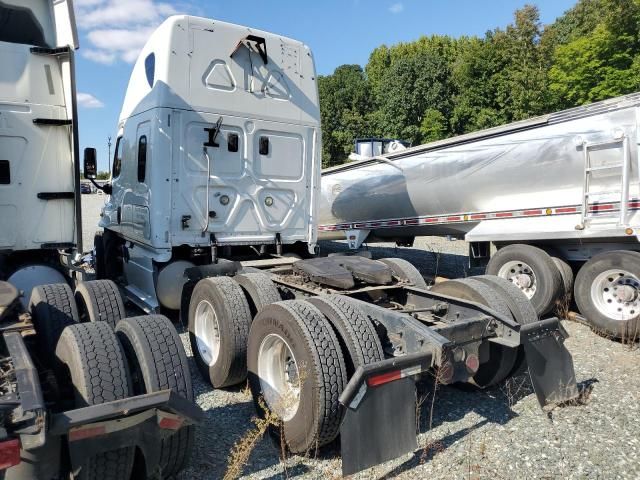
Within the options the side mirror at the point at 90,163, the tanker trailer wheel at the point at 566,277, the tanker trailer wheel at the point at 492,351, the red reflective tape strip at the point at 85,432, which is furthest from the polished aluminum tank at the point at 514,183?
the red reflective tape strip at the point at 85,432

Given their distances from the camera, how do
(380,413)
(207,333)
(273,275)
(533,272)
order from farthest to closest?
(533,272) → (273,275) → (207,333) → (380,413)

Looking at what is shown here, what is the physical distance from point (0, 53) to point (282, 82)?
10.3ft

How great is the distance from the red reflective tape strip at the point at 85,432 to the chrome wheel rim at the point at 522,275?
6.06 meters

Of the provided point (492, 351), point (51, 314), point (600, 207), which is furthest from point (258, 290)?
point (600, 207)

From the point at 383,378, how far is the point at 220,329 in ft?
5.94

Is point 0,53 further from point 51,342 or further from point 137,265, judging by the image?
point 51,342

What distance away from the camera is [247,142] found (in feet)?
20.8

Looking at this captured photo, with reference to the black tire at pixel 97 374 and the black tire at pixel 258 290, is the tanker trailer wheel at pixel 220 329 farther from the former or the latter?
the black tire at pixel 97 374

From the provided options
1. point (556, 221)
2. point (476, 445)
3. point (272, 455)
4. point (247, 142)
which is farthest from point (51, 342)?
point (556, 221)

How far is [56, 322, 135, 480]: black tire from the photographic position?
251 centimetres

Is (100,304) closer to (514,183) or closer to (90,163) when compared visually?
(90,163)

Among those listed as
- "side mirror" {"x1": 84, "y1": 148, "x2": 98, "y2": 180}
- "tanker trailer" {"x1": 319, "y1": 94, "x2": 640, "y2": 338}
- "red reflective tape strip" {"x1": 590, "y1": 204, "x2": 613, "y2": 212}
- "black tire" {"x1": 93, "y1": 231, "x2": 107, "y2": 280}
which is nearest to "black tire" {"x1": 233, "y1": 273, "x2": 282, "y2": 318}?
"side mirror" {"x1": 84, "y1": 148, "x2": 98, "y2": 180}

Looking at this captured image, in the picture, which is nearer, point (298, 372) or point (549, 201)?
point (298, 372)

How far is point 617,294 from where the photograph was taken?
612 centimetres
